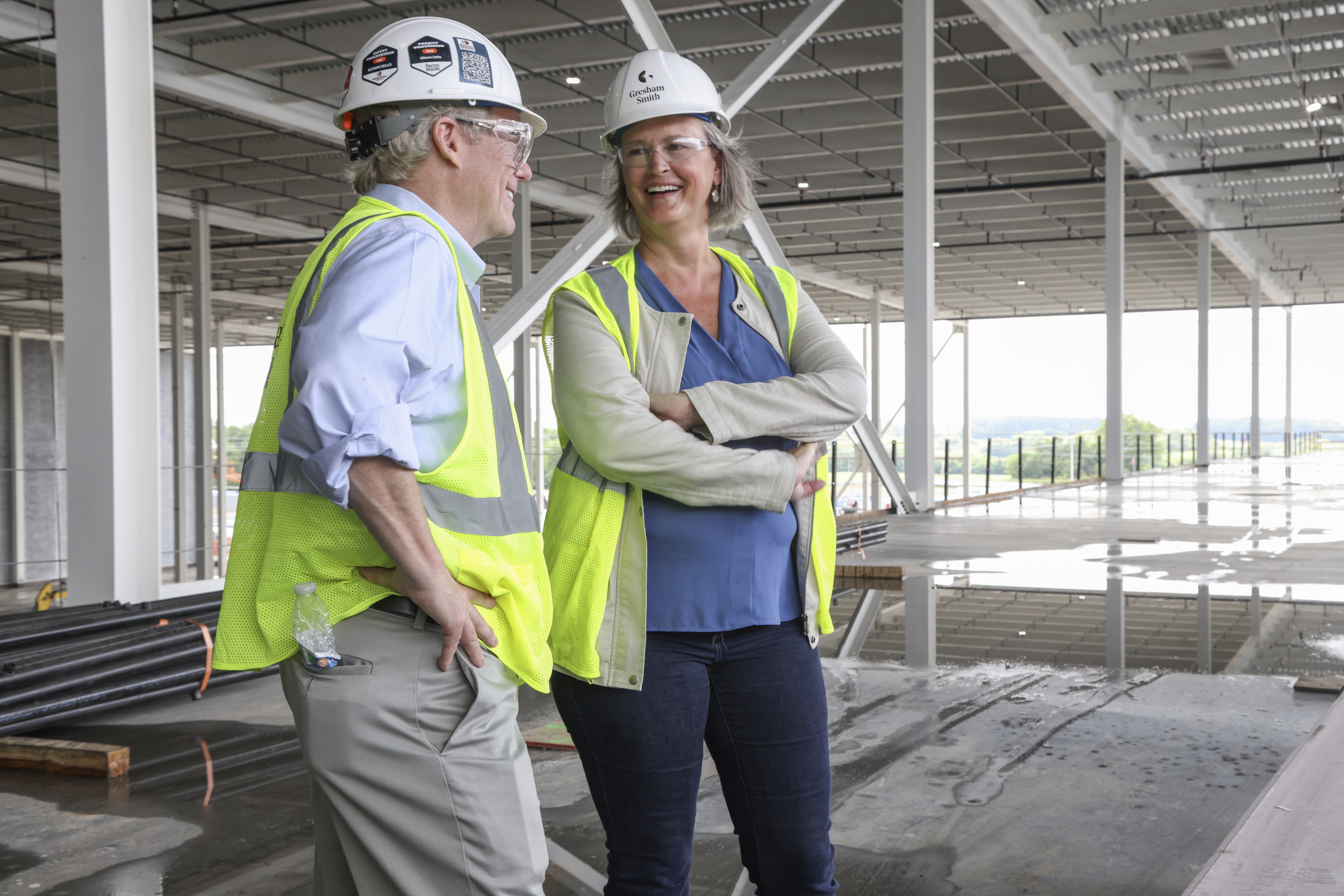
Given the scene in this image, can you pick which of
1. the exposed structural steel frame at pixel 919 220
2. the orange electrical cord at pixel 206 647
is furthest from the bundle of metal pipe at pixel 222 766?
the exposed structural steel frame at pixel 919 220

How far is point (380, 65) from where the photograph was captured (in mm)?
1721

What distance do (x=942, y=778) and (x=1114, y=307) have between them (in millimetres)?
16801

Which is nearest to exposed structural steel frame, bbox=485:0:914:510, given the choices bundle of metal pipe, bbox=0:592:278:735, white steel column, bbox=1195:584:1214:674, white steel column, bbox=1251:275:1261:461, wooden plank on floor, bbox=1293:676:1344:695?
bundle of metal pipe, bbox=0:592:278:735

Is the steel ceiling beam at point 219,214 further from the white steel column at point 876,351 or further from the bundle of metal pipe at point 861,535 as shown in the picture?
the white steel column at point 876,351

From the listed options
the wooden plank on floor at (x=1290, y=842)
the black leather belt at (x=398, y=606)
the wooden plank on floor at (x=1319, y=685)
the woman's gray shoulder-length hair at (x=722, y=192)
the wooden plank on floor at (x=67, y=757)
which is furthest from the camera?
the wooden plank on floor at (x=1319, y=685)

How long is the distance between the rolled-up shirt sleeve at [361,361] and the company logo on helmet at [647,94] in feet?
2.25

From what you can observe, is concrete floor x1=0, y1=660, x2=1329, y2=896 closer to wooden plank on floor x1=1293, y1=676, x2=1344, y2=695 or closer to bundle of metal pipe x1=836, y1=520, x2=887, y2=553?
wooden plank on floor x1=1293, y1=676, x2=1344, y2=695

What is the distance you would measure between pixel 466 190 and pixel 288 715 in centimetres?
346

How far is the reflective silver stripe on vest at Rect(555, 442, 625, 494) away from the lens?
1970mm

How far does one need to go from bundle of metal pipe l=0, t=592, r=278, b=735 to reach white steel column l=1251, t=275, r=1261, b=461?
30.7 m

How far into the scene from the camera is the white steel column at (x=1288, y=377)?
3500 cm

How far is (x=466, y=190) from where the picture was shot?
1.77 m

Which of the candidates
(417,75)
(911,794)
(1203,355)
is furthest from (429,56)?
(1203,355)

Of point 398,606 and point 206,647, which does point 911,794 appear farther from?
point 206,647
